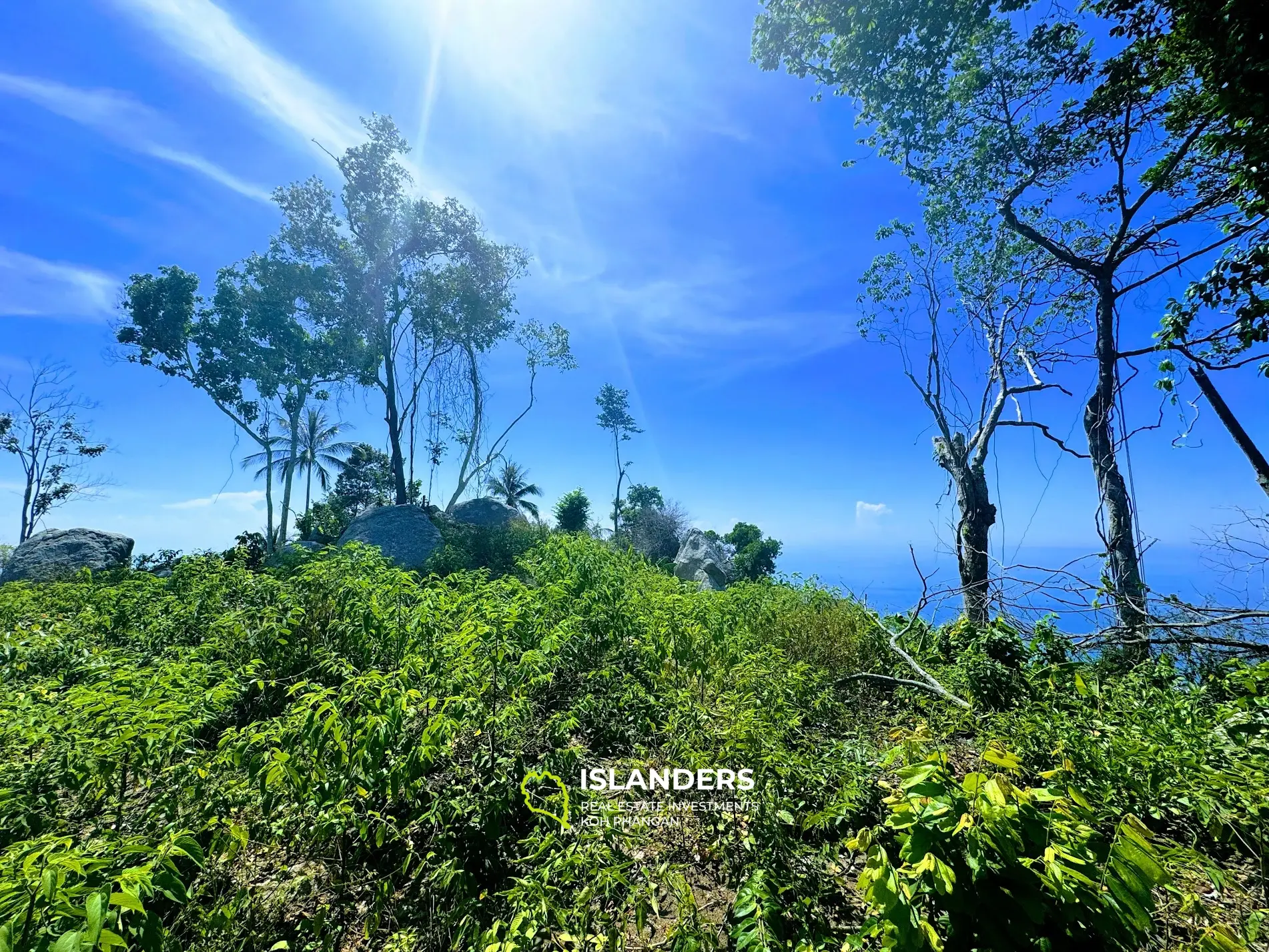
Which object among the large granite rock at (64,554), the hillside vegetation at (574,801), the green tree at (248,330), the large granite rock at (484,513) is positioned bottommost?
the hillside vegetation at (574,801)

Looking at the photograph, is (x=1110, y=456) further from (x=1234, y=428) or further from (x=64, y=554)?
(x=64, y=554)

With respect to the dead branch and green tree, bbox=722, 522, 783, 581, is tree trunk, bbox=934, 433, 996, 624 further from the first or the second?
green tree, bbox=722, 522, 783, 581

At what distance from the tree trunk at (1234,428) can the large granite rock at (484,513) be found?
13943 millimetres

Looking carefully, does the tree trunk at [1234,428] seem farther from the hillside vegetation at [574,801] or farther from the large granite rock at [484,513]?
the large granite rock at [484,513]

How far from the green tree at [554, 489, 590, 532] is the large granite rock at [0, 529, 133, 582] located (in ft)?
36.2

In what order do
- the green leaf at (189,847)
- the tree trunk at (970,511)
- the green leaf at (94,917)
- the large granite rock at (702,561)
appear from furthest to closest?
the large granite rock at (702,561), the tree trunk at (970,511), the green leaf at (189,847), the green leaf at (94,917)

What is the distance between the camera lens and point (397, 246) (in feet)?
46.6

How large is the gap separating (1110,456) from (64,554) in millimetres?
19277

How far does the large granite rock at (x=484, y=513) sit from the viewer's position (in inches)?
576

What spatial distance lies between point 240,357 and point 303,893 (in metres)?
16.9

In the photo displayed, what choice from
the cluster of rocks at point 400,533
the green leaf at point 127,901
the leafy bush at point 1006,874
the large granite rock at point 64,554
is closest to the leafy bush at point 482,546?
the cluster of rocks at point 400,533

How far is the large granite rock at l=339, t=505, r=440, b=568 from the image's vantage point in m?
11.4

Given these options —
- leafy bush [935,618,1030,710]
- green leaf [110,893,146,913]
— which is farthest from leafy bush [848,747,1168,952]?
leafy bush [935,618,1030,710]

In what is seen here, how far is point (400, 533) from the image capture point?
39.1 ft
